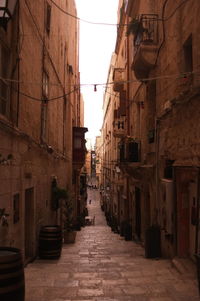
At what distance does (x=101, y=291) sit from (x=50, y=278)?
1306 millimetres

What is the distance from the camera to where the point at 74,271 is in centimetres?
752

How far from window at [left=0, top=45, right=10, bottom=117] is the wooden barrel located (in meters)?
3.30

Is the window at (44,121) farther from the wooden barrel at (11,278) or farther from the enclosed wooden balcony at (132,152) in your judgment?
the wooden barrel at (11,278)

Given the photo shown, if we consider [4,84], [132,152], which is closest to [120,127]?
[132,152]

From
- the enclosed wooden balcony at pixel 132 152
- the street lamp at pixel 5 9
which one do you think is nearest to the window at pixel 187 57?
the street lamp at pixel 5 9

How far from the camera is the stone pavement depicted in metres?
5.66

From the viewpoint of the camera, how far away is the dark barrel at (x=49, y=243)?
9023 millimetres

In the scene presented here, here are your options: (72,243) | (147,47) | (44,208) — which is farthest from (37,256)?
(147,47)

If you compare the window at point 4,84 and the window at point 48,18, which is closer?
the window at point 4,84

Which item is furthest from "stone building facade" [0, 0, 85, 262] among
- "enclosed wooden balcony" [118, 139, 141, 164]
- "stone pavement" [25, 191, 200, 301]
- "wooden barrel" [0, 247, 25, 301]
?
"enclosed wooden balcony" [118, 139, 141, 164]

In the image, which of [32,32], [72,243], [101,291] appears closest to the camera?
[101,291]

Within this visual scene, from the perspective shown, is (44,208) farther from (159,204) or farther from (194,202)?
(194,202)

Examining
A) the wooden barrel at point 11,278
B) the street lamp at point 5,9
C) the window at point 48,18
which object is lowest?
the wooden barrel at point 11,278

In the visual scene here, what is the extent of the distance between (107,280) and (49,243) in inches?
109
